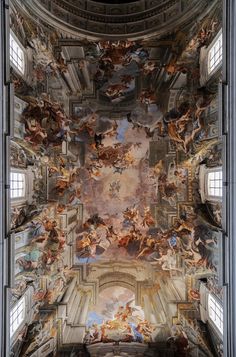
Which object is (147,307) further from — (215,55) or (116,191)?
(215,55)

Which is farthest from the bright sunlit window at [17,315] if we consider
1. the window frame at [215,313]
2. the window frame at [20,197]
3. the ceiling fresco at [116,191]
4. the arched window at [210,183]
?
the arched window at [210,183]

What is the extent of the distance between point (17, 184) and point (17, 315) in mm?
4528

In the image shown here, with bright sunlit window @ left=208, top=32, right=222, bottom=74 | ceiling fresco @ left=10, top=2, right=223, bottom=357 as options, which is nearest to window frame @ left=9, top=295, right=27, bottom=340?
ceiling fresco @ left=10, top=2, right=223, bottom=357

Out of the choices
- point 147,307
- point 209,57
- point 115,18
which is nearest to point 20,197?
point 147,307

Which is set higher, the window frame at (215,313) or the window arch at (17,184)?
the window arch at (17,184)

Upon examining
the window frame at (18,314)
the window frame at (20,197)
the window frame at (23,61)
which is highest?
the window frame at (23,61)

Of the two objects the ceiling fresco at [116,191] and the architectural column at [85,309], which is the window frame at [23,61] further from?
the architectural column at [85,309]

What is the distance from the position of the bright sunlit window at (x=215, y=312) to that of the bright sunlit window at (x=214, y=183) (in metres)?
3.59

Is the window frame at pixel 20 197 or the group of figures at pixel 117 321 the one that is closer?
the window frame at pixel 20 197

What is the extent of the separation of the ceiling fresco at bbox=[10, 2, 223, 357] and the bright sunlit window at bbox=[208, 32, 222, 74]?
1.13 ft

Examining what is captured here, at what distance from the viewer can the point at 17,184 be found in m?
12.5

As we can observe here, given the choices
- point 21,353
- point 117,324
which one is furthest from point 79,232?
point 21,353

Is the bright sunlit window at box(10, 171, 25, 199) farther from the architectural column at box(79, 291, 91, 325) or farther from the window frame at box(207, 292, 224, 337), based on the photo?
the window frame at box(207, 292, 224, 337)

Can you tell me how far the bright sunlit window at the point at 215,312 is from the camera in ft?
38.1
